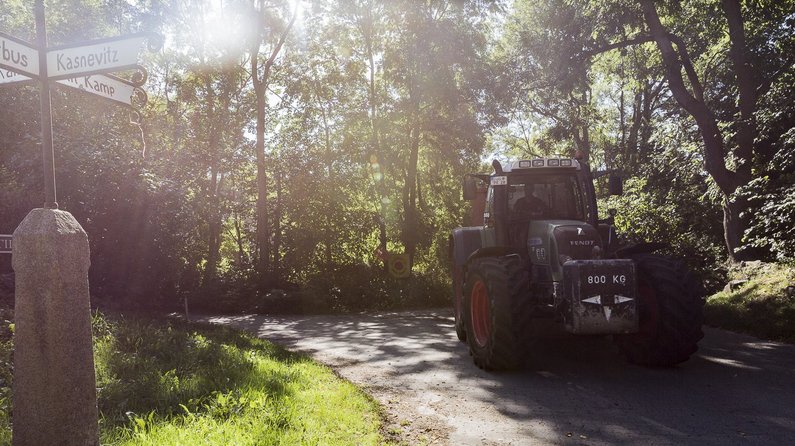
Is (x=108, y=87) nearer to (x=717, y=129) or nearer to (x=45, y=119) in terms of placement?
(x=45, y=119)

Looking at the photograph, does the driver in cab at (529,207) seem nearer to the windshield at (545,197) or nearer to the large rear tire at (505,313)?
the windshield at (545,197)

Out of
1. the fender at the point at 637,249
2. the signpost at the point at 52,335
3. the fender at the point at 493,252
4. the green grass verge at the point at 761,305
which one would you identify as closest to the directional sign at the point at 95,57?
the signpost at the point at 52,335

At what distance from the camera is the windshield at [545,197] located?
27.9 feet

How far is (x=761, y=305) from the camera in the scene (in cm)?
1076

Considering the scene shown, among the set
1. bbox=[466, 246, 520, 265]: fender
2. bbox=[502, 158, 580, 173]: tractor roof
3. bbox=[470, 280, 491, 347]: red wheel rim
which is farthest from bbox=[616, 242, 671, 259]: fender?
bbox=[470, 280, 491, 347]: red wheel rim

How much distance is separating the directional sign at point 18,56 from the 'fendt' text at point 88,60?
0.13 metres

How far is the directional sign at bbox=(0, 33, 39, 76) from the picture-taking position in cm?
331

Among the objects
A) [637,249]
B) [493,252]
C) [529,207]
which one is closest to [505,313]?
[493,252]

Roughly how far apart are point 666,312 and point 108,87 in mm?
5986

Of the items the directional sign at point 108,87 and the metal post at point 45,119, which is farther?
the directional sign at point 108,87

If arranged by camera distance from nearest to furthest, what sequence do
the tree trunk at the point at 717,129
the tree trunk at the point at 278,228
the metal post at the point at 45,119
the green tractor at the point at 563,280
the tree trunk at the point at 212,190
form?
1. the metal post at the point at 45,119
2. the green tractor at the point at 563,280
3. the tree trunk at the point at 717,129
4. the tree trunk at the point at 278,228
5. the tree trunk at the point at 212,190

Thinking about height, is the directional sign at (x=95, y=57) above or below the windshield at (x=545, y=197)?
above

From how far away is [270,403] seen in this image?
5.23 metres

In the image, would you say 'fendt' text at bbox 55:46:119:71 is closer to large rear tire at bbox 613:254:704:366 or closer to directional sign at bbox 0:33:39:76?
directional sign at bbox 0:33:39:76
